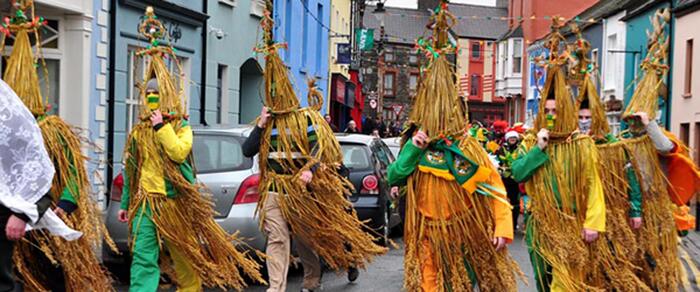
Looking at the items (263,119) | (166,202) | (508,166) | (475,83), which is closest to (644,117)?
(263,119)

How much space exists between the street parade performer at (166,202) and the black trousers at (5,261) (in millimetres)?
2344

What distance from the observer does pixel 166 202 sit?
755 centimetres

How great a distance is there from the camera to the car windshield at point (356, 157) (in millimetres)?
12430

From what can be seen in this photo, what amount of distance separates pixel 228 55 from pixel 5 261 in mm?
17205

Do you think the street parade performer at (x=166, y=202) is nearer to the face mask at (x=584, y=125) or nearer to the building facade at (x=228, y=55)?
the face mask at (x=584, y=125)

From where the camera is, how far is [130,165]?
25.4ft

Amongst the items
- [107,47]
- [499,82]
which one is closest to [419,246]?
[107,47]

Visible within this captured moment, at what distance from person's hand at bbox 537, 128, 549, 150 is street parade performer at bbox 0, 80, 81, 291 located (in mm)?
3353

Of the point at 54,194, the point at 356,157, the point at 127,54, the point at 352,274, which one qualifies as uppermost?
the point at 127,54

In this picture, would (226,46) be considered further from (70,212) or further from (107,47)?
(70,212)

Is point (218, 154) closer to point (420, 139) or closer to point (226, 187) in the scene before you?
point (226, 187)

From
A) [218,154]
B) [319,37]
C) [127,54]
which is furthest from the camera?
[319,37]

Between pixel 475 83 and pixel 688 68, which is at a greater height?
pixel 475 83

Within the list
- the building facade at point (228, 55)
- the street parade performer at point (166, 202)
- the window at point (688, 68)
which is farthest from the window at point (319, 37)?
the street parade performer at point (166, 202)
